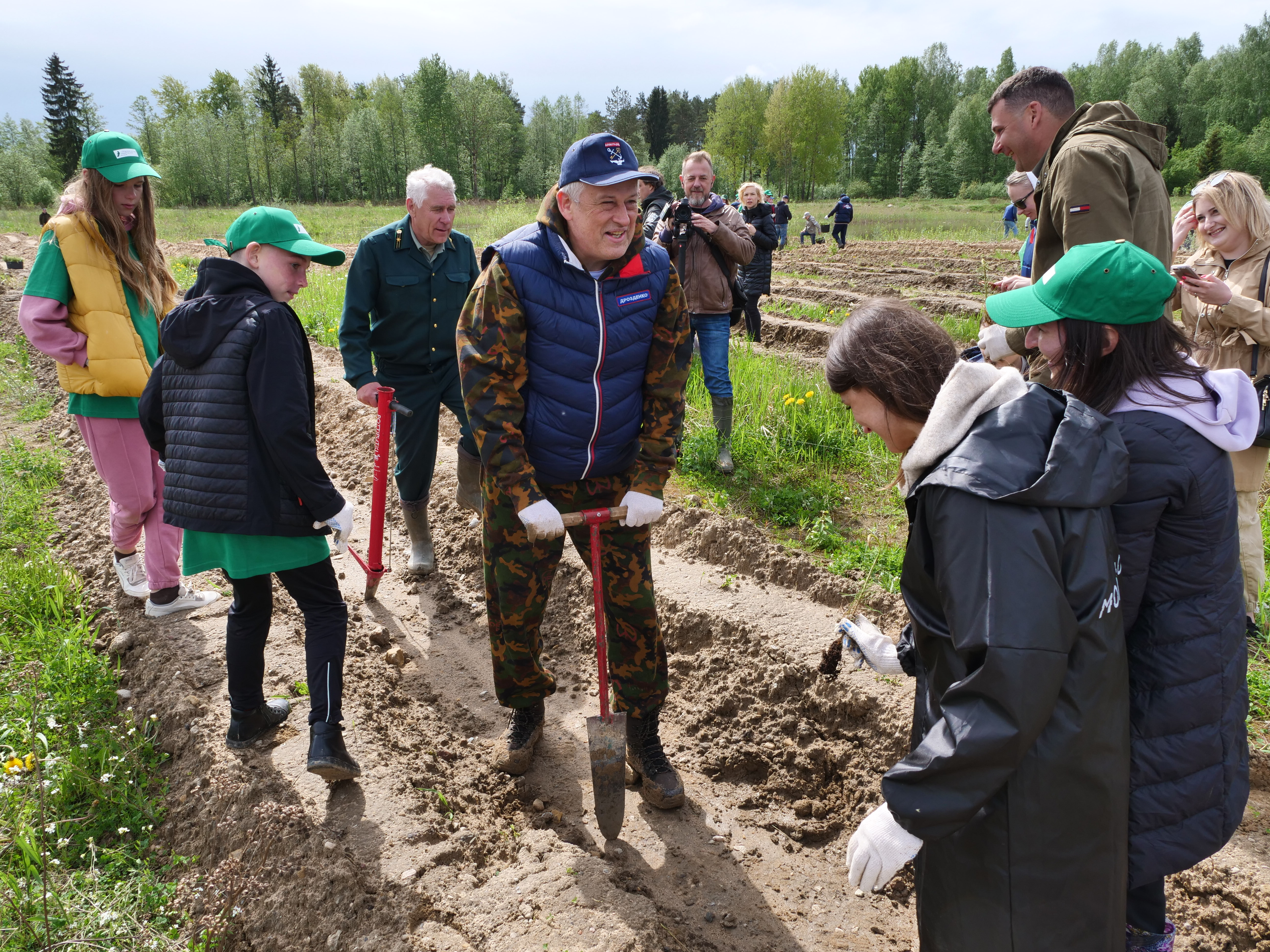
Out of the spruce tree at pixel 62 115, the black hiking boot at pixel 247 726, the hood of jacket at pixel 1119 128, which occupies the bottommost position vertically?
the black hiking boot at pixel 247 726

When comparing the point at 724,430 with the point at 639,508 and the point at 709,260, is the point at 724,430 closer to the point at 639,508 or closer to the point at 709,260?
the point at 709,260

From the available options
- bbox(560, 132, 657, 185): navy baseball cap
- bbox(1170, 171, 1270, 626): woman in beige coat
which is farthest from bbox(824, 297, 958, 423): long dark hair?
bbox(1170, 171, 1270, 626): woman in beige coat

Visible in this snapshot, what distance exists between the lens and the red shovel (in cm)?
261

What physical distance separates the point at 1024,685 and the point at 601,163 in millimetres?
1845

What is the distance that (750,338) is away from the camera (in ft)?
29.4

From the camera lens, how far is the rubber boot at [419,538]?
188 inches

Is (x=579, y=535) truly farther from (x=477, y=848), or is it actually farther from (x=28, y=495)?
(x=28, y=495)

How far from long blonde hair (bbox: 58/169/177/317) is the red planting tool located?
3.57 feet

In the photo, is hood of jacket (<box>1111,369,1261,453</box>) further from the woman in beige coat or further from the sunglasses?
the sunglasses

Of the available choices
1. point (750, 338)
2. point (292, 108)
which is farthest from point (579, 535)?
point (292, 108)

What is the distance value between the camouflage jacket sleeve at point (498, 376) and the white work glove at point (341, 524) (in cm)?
55

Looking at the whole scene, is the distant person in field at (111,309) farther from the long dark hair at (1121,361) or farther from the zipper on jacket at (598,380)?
the long dark hair at (1121,361)

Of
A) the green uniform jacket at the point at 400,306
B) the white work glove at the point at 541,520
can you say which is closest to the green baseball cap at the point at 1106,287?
the white work glove at the point at 541,520

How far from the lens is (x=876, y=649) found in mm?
2105
